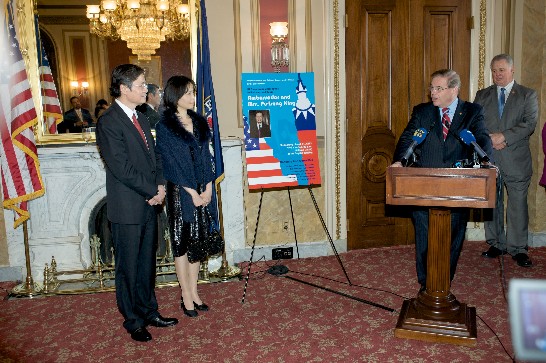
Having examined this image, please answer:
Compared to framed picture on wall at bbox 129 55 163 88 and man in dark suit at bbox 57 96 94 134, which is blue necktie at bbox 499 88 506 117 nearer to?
framed picture on wall at bbox 129 55 163 88

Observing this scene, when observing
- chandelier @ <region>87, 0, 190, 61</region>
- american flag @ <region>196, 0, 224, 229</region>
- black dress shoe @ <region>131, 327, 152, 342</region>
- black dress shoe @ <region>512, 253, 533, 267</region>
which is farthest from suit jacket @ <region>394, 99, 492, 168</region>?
chandelier @ <region>87, 0, 190, 61</region>

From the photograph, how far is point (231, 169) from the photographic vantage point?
4680mm

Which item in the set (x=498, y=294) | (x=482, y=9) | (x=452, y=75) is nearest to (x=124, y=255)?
(x=452, y=75)

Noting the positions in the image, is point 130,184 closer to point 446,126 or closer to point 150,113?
point 150,113

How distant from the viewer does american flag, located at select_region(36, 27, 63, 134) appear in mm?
4332

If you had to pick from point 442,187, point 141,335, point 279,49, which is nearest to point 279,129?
point 279,49

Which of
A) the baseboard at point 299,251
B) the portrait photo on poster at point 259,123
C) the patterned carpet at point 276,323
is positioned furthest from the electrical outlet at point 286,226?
the portrait photo on poster at point 259,123

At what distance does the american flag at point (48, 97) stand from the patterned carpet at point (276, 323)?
1.52 metres

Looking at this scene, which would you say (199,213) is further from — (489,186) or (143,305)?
(489,186)

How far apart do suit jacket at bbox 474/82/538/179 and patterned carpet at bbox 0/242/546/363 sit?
0.92 metres

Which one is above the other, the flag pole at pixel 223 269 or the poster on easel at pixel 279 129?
the poster on easel at pixel 279 129

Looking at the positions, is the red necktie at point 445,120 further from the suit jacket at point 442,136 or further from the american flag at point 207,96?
the american flag at point 207,96

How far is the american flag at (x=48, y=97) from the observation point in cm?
433

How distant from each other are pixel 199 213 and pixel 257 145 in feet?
3.31
